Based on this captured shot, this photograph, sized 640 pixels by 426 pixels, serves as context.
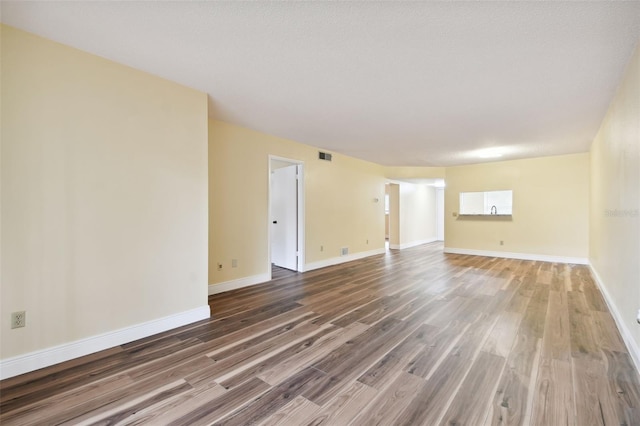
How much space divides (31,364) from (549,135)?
6.63 meters

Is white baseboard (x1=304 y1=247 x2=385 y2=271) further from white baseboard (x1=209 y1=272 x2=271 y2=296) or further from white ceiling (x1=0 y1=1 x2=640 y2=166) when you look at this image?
white ceiling (x1=0 y1=1 x2=640 y2=166)

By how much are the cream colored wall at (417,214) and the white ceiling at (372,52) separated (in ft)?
16.6

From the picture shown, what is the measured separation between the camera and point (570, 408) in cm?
163

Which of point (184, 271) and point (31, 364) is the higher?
point (184, 271)

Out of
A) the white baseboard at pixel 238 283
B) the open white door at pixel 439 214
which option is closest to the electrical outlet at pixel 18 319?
the white baseboard at pixel 238 283

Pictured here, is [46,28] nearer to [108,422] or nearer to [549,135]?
[108,422]

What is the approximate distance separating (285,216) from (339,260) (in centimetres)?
157

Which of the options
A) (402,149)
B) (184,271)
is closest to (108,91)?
(184,271)

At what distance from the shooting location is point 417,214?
9.42 meters

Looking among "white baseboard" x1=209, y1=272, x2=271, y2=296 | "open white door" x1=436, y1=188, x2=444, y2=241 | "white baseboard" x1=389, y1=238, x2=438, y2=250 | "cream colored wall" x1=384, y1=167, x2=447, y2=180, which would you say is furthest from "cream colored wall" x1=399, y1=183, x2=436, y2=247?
"white baseboard" x1=209, y1=272, x2=271, y2=296

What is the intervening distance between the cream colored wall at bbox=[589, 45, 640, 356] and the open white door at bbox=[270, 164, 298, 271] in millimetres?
4279

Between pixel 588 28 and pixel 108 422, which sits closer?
pixel 108 422

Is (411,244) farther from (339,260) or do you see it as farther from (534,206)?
(339,260)

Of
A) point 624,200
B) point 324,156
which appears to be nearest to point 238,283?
point 324,156
